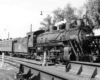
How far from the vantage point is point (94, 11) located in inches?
997

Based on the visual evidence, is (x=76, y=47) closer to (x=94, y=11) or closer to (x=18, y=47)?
(x=18, y=47)

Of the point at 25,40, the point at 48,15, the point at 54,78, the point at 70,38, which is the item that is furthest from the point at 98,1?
the point at 48,15

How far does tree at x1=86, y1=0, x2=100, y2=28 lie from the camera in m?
24.8

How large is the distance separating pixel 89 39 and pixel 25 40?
847cm

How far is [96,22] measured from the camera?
25.8 m

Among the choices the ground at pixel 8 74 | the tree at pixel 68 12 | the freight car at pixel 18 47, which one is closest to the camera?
the ground at pixel 8 74

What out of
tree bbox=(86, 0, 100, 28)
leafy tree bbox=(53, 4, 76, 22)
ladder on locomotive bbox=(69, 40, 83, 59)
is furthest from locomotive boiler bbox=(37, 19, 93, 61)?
leafy tree bbox=(53, 4, 76, 22)

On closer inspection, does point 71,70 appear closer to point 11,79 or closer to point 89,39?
point 11,79

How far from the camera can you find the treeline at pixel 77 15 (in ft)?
82.2

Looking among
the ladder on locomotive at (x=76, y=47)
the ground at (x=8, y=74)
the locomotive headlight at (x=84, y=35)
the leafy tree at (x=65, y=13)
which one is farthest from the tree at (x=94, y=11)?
the ground at (x=8, y=74)

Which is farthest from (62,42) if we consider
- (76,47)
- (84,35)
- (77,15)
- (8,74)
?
(77,15)

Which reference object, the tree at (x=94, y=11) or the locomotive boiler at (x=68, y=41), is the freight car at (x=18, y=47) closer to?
the locomotive boiler at (x=68, y=41)

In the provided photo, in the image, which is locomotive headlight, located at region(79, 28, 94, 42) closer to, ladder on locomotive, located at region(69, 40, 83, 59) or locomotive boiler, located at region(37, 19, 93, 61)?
locomotive boiler, located at region(37, 19, 93, 61)

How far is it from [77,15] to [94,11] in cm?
1385
